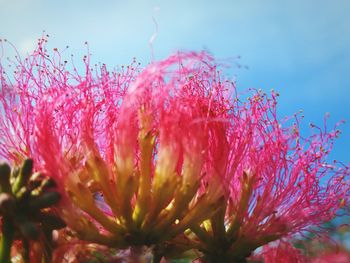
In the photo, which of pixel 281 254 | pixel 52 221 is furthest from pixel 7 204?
pixel 281 254

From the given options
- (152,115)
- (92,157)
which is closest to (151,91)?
(152,115)

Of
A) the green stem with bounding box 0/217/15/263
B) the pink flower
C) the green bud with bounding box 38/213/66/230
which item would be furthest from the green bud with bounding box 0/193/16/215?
the pink flower

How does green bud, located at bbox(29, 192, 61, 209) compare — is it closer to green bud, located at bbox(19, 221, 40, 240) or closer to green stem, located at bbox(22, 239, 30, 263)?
green bud, located at bbox(19, 221, 40, 240)

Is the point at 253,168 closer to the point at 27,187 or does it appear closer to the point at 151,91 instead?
the point at 151,91

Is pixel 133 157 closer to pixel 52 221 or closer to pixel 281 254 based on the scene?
pixel 52 221

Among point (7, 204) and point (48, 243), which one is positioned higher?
point (7, 204)

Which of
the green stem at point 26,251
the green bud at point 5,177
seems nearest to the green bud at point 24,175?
the green bud at point 5,177
